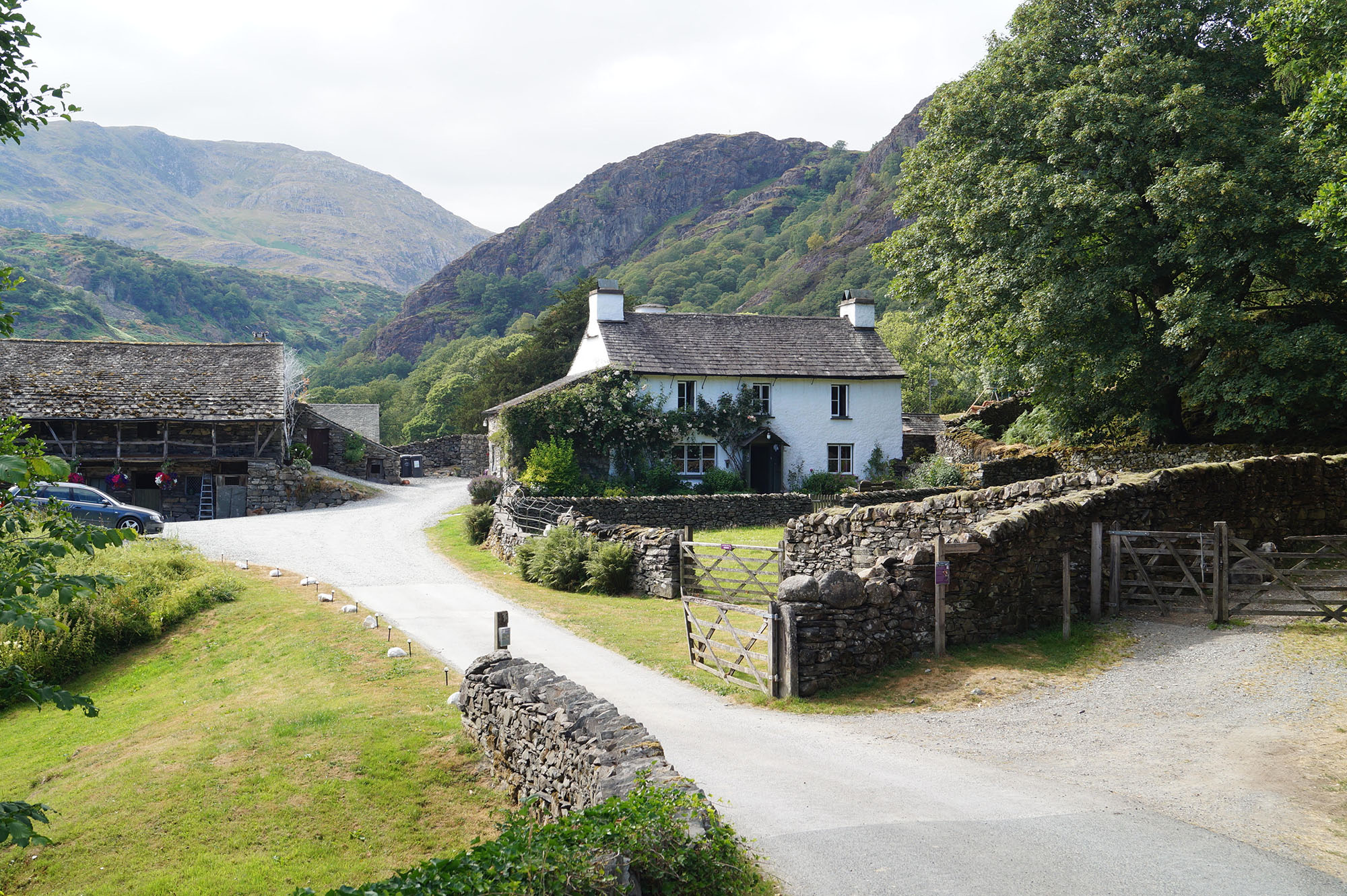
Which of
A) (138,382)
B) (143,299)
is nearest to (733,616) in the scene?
(138,382)

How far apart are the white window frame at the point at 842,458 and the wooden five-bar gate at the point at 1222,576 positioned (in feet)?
75.7

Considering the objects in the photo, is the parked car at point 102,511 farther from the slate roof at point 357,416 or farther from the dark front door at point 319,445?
the slate roof at point 357,416

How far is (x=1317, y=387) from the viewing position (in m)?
20.0

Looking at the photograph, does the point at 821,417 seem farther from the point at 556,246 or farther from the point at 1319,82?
the point at 556,246

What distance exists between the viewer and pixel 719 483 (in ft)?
118

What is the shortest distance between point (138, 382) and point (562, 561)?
93.2ft

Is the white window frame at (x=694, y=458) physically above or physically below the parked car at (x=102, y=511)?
above

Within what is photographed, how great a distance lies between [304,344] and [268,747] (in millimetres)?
170350

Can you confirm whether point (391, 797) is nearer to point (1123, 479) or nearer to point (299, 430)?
point (1123, 479)

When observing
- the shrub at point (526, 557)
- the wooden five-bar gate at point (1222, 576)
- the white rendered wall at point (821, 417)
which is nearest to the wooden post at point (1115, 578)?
the wooden five-bar gate at point (1222, 576)

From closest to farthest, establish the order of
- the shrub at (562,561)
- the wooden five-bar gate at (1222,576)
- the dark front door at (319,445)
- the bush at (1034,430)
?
the wooden five-bar gate at (1222,576) → the shrub at (562,561) → the bush at (1034,430) → the dark front door at (319,445)

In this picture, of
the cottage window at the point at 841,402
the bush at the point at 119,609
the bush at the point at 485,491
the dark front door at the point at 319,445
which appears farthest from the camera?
the dark front door at the point at 319,445

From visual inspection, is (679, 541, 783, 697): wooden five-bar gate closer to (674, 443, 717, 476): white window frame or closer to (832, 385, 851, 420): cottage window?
(674, 443, 717, 476): white window frame

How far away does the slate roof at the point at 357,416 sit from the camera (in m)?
59.8
